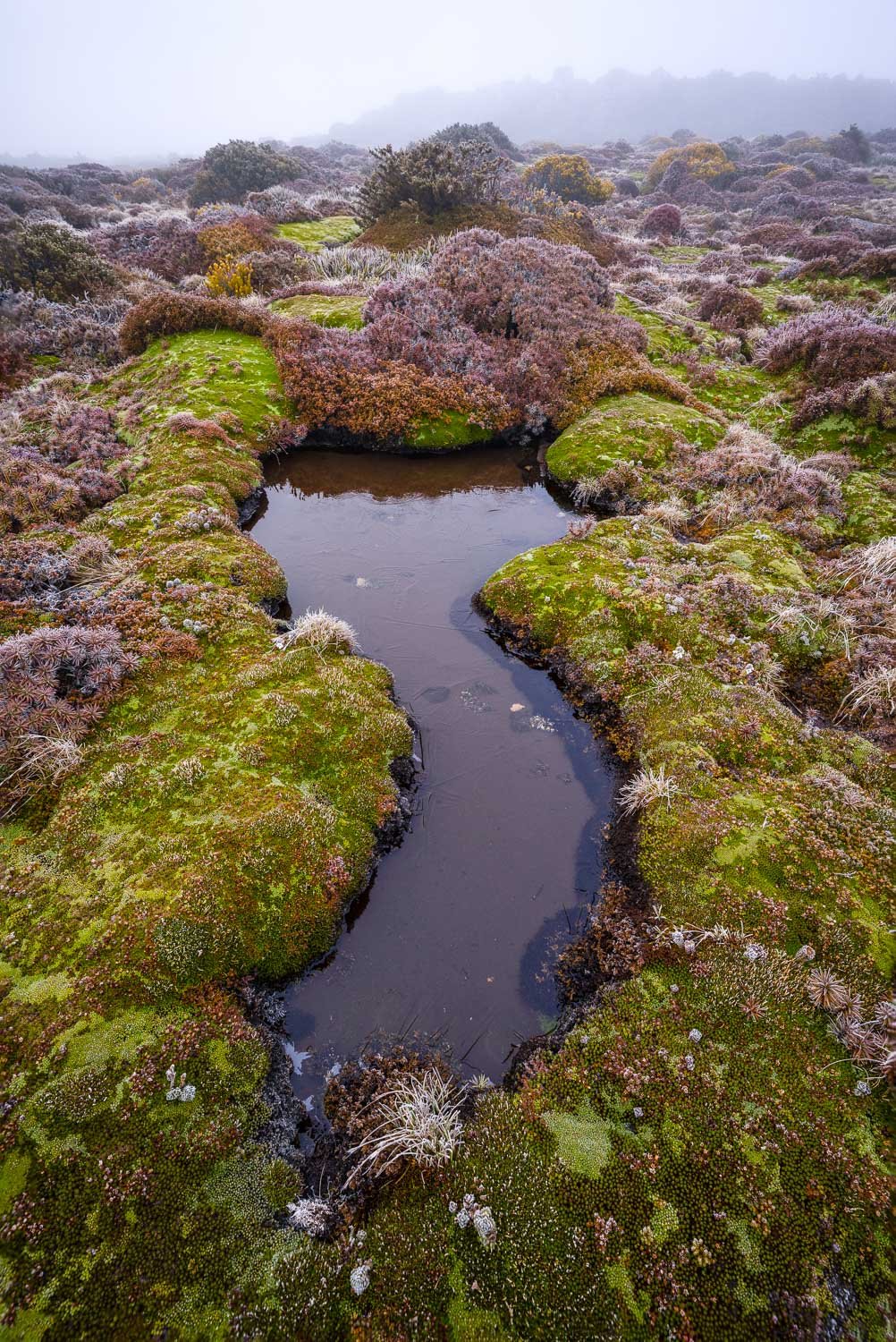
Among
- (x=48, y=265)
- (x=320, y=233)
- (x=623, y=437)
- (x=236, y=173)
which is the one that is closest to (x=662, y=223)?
(x=320, y=233)

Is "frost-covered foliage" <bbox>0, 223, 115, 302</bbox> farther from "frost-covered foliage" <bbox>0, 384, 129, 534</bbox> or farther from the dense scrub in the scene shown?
"frost-covered foliage" <bbox>0, 384, 129, 534</bbox>

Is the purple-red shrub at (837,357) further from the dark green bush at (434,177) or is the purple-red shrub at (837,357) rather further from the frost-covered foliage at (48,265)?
the frost-covered foliage at (48,265)

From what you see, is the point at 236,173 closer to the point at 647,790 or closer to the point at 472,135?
the point at 472,135

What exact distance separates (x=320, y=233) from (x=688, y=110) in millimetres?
212509

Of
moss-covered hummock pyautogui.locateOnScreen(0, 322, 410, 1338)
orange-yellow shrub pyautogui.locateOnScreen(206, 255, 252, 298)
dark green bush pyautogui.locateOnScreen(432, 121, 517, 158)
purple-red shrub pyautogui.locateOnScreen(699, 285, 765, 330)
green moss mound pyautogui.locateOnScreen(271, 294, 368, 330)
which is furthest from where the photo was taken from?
dark green bush pyautogui.locateOnScreen(432, 121, 517, 158)

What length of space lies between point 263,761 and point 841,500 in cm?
1415

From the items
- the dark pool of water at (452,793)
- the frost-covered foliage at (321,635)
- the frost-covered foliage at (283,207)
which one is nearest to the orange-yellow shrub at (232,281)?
the frost-covered foliage at (283,207)

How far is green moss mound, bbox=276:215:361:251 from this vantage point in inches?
1127

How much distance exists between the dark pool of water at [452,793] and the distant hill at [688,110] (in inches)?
7172

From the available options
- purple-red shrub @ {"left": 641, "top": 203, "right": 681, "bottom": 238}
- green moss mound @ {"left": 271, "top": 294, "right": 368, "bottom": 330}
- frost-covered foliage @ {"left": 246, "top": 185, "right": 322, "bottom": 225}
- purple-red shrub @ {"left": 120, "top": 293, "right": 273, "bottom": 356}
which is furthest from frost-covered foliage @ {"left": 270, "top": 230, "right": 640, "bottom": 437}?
purple-red shrub @ {"left": 641, "top": 203, "right": 681, "bottom": 238}

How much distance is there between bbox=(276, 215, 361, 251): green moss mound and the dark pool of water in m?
21.8

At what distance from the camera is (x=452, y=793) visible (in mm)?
8539

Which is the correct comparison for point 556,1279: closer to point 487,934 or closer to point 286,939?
point 487,934

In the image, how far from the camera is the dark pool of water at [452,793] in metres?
6.38
